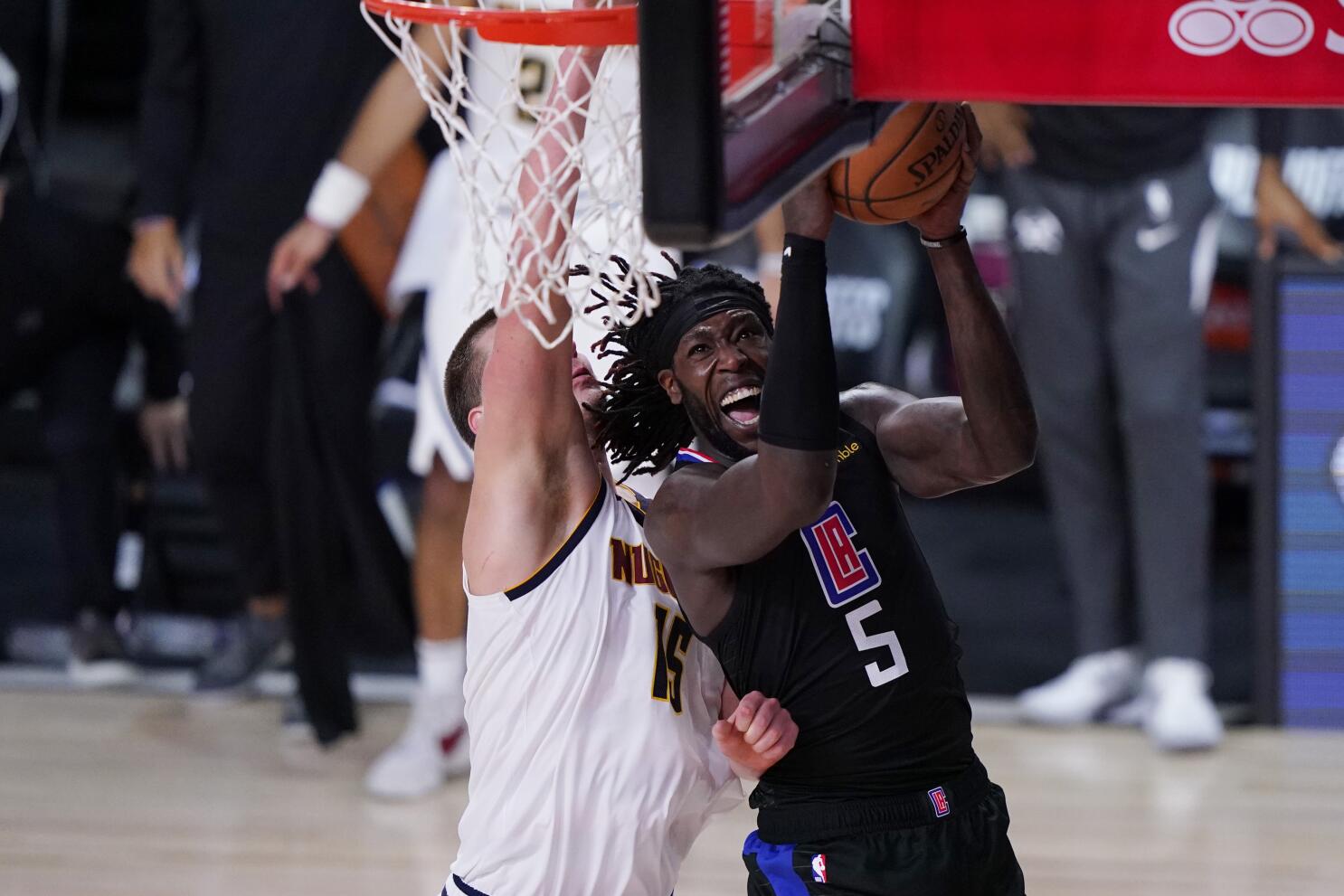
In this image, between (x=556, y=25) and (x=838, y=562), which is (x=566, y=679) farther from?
(x=556, y=25)

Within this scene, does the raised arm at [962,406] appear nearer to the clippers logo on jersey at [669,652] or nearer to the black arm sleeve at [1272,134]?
the clippers logo on jersey at [669,652]

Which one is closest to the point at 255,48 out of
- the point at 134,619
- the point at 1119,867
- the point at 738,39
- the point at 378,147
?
the point at 378,147

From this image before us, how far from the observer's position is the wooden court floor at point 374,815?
13.8 feet

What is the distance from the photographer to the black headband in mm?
2477

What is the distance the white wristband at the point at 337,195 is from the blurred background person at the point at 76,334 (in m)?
1.18

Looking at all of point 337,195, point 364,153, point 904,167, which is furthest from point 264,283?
point 904,167

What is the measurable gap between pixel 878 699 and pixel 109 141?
16.2 feet

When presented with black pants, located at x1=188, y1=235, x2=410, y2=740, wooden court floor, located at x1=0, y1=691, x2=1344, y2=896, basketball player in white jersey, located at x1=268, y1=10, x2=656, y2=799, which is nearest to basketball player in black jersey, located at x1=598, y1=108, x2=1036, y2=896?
wooden court floor, located at x1=0, y1=691, x2=1344, y2=896

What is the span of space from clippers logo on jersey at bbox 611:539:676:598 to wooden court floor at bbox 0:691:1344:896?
178 centimetres

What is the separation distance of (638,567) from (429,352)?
245cm

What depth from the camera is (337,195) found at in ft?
16.8

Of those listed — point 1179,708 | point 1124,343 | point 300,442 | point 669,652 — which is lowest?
point 1179,708

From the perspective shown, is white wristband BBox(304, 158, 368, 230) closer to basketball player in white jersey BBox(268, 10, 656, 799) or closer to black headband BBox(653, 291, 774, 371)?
basketball player in white jersey BBox(268, 10, 656, 799)

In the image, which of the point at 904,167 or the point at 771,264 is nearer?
the point at 904,167
